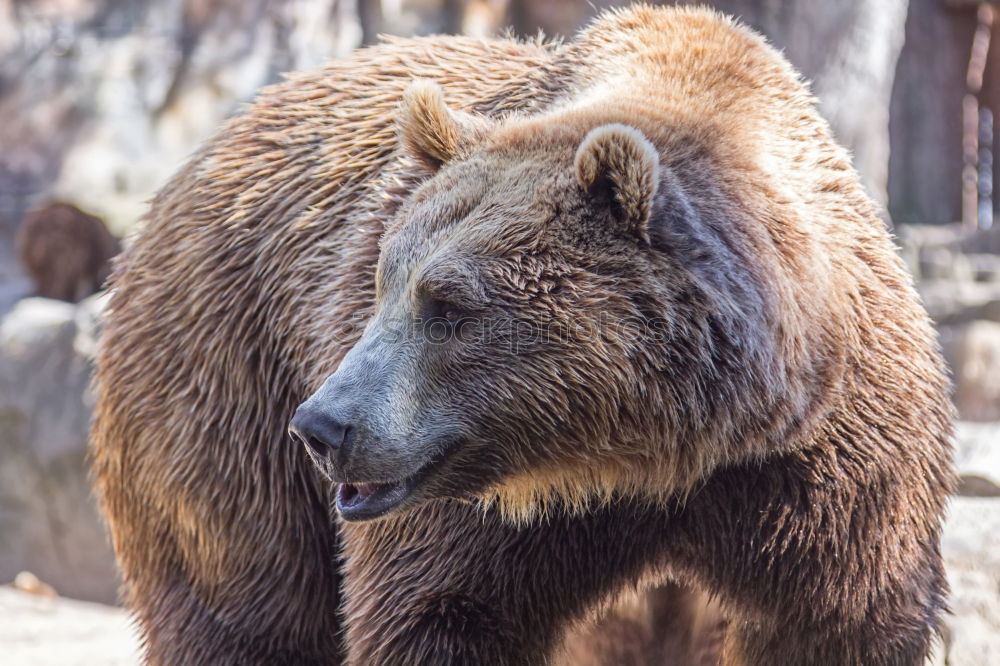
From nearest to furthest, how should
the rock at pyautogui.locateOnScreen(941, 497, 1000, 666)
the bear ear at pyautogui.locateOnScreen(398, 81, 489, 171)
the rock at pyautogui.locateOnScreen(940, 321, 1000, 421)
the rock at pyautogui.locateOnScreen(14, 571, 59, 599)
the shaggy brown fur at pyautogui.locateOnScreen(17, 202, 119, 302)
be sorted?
the bear ear at pyautogui.locateOnScreen(398, 81, 489, 171) → the rock at pyautogui.locateOnScreen(941, 497, 1000, 666) → the rock at pyautogui.locateOnScreen(14, 571, 59, 599) → the rock at pyautogui.locateOnScreen(940, 321, 1000, 421) → the shaggy brown fur at pyautogui.locateOnScreen(17, 202, 119, 302)

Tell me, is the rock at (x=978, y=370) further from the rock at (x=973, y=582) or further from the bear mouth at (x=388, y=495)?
the bear mouth at (x=388, y=495)

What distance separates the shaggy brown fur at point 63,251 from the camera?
1101 centimetres

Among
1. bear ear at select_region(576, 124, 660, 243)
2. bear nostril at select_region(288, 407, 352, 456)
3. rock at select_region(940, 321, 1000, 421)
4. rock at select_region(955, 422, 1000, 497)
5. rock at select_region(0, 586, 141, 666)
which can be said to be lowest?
rock at select_region(0, 586, 141, 666)

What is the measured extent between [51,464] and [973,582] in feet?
21.6

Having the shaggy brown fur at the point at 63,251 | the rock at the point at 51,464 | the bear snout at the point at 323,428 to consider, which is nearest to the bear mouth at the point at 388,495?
the bear snout at the point at 323,428

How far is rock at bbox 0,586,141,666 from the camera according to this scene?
240 inches

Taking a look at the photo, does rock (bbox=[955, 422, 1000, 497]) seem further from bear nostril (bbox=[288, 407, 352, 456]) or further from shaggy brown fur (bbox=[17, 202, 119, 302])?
shaggy brown fur (bbox=[17, 202, 119, 302])

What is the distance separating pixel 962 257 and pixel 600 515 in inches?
360

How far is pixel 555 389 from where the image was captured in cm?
269

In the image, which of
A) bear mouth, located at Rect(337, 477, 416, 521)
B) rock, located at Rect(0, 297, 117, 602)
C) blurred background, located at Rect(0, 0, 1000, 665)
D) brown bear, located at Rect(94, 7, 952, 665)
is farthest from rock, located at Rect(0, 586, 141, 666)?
bear mouth, located at Rect(337, 477, 416, 521)

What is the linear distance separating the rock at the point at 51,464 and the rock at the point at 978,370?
21.8 feet

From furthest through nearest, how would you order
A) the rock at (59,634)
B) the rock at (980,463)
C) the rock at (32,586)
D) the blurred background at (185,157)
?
the rock at (32,586) < the blurred background at (185,157) < the rock at (59,634) < the rock at (980,463)

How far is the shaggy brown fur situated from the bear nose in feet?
29.4

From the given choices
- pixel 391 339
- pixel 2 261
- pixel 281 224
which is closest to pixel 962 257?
pixel 281 224
